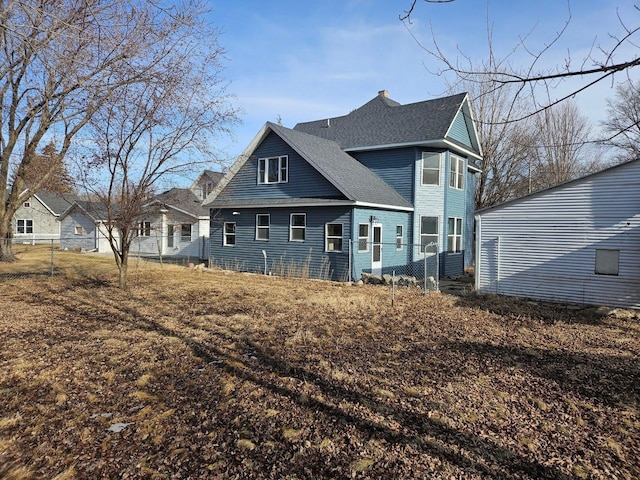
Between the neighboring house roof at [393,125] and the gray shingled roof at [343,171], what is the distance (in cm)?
135

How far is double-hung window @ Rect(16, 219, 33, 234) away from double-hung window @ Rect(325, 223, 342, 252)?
42.5m

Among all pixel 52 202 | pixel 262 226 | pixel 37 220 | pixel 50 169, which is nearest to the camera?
pixel 50 169

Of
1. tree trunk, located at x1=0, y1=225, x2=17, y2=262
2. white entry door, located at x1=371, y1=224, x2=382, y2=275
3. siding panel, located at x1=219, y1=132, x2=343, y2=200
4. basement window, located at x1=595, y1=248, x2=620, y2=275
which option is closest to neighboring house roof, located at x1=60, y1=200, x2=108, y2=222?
siding panel, located at x1=219, y1=132, x2=343, y2=200

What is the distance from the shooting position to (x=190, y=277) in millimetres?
15195

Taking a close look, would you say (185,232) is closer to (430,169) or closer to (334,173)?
(334,173)

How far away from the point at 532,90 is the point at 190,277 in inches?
544

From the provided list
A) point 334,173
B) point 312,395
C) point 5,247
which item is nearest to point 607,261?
point 334,173

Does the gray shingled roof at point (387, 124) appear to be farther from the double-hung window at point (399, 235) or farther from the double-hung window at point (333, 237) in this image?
the double-hung window at point (333, 237)

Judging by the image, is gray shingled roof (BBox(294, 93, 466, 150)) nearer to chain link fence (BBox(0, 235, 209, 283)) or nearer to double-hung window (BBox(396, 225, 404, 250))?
double-hung window (BBox(396, 225, 404, 250))

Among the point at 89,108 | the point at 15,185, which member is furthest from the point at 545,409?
the point at 15,185

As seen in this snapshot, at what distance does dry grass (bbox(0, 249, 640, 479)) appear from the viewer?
3.36 metres

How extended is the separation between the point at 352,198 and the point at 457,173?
281 inches

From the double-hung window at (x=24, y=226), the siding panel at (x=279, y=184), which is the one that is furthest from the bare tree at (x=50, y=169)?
the double-hung window at (x=24, y=226)

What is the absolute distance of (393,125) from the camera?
19.3 m
